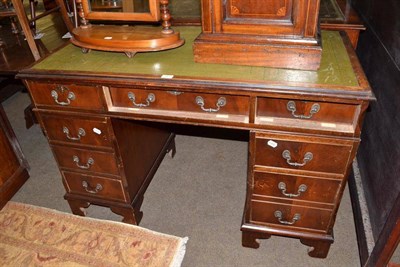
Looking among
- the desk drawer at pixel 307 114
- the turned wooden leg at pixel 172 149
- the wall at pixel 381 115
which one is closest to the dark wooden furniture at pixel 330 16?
the wall at pixel 381 115

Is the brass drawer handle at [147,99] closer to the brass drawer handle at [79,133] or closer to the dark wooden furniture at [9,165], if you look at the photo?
the brass drawer handle at [79,133]

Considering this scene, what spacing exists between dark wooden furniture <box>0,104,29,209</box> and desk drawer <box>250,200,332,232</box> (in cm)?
168

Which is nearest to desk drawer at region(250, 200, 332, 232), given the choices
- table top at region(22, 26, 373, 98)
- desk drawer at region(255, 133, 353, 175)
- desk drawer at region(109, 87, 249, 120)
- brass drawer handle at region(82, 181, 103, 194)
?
desk drawer at region(255, 133, 353, 175)

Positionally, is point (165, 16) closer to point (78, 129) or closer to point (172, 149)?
point (78, 129)

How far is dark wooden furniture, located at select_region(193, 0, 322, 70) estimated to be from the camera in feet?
4.47

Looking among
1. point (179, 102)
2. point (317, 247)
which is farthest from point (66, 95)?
point (317, 247)

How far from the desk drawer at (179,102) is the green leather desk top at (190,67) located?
0.09m

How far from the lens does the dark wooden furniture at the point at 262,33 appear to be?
136cm

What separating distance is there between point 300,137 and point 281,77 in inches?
10.5

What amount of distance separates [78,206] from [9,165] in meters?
0.66

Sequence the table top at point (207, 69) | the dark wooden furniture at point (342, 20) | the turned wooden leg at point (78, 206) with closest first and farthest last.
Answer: the table top at point (207, 69), the dark wooden furniture at point (342, 20), the turned wooden leg at point (78, 206)

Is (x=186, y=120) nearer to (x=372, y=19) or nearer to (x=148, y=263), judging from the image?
(x=148, y=263)

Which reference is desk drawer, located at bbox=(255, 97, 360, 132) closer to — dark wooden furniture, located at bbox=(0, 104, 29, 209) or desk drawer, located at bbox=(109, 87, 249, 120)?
desk drawer, located at bbox=(109, 87, 249, 120)

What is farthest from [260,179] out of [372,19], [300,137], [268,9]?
[372,19]
